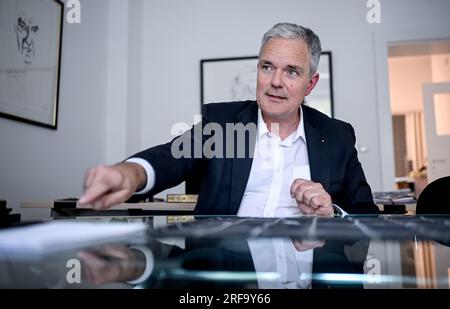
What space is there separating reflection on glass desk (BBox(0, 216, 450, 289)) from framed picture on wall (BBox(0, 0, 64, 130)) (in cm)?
172

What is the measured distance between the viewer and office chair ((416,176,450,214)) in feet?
3.63

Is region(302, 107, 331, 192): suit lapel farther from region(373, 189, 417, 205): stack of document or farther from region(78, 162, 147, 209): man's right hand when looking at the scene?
region(373, 189, 417, 205): stack of document

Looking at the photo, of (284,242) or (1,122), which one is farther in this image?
(1,122)

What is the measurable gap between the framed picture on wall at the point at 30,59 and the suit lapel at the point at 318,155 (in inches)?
58.1

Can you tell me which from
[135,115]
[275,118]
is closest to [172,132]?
[135,115]

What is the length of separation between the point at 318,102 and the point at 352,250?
8.64ft

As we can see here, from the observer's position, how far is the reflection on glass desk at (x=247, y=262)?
302 mm

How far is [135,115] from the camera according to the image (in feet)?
9.93

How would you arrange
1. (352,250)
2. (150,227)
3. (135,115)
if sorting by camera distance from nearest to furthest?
1. (352,250)
2. (150,227)
3. (135,115)

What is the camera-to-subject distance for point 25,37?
2.02 metres

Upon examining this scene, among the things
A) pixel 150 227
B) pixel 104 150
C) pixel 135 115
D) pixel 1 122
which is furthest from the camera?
pixel 135 115

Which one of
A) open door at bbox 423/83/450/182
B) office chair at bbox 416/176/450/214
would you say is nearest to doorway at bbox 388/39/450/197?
open door at bbox 423/83/450/182

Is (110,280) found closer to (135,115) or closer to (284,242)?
(284,242)

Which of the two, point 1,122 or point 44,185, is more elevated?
point 1,122
